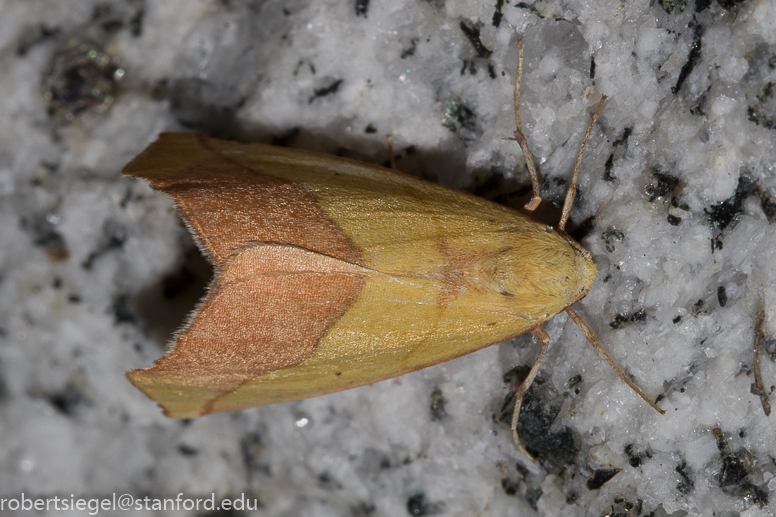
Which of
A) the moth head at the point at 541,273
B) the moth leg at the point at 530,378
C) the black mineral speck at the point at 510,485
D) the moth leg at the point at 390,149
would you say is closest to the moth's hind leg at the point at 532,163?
the moth head at the point at 541,273

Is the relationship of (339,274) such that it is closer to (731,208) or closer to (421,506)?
(421,506)

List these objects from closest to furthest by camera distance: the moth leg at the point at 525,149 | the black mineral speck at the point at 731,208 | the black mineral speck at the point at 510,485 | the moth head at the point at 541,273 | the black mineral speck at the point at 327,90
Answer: the black mineral speck at the point at 731,208 → the moth head at the point at 541,273 → the moth leg at the point at 525,149 → the black mineral speck at the point at 510,485 → the black mineral speck at the point at 327,90

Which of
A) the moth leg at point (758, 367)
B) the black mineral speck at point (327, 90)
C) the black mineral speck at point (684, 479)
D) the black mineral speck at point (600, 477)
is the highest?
the black mineral speck at point (327, 90)

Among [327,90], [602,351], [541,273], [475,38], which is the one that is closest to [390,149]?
[327,90]

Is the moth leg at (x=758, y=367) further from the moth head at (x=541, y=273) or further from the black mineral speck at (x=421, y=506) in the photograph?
the black mineral speck at (x=421, y=506)

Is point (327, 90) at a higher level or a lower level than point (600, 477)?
higher

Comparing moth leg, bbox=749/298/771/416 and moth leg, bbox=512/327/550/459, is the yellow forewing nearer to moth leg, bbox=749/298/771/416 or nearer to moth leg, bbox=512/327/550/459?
moth leg, bbox=512/327/550/459
